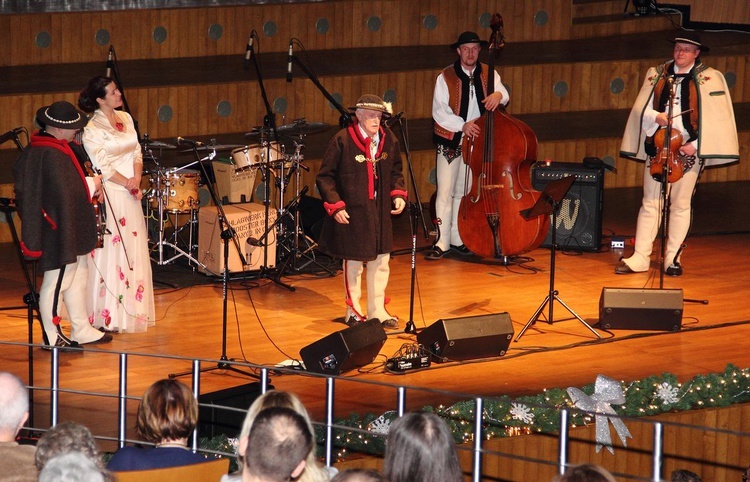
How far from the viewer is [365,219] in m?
7.82

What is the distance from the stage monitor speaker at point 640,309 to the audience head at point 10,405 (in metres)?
4.70

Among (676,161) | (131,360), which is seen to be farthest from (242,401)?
(676,161)

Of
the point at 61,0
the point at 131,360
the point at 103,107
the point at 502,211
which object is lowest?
the point at 131,360

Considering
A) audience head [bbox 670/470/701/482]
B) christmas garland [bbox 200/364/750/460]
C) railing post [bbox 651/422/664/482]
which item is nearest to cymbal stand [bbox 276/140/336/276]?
christmas garland [bbox 200/364/750/460]

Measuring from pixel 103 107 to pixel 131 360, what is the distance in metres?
1.47

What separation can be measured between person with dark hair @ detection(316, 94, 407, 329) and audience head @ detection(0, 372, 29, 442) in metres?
3.89

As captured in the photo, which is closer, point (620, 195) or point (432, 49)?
point (620, 195)

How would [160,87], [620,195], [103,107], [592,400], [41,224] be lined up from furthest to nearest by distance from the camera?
1. [620,195]
2. [160,87]
3. [103,107]
4. [41,224]
5. [592,400]

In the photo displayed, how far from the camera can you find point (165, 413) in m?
4.13

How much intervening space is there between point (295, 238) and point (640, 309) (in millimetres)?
2661

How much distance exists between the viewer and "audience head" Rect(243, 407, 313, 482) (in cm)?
351

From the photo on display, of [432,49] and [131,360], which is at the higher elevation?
[432,49]

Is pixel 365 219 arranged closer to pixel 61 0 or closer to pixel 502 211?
pixel 502 211

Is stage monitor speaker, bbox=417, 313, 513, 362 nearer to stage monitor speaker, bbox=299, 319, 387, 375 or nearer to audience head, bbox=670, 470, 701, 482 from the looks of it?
stage monitor speaker, bbox=299, 319, 387, 375
